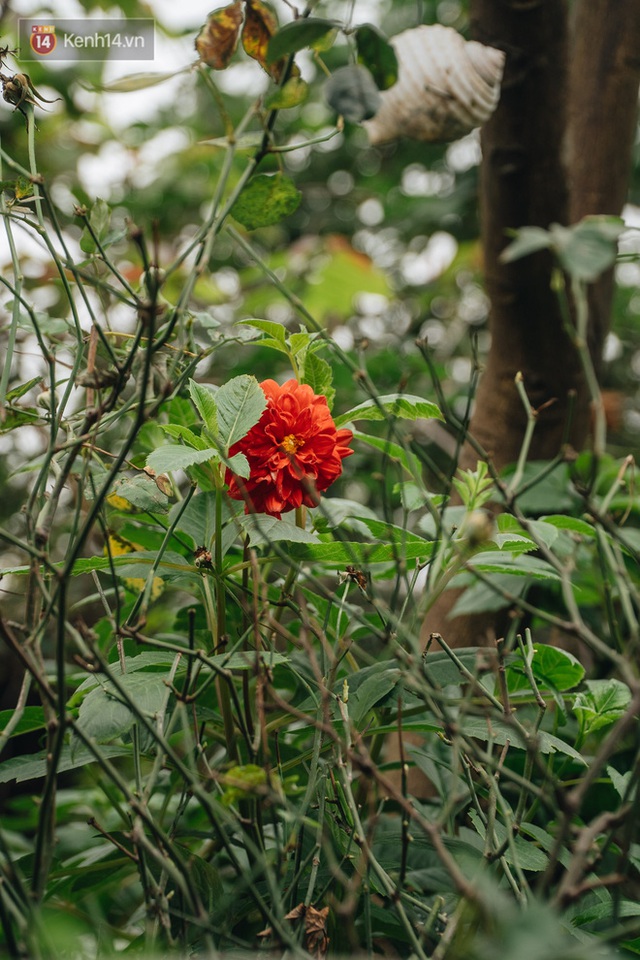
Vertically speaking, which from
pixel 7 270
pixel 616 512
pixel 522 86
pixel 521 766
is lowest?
pixel 521 766

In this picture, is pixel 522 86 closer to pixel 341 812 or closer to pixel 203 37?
pixel 203 37

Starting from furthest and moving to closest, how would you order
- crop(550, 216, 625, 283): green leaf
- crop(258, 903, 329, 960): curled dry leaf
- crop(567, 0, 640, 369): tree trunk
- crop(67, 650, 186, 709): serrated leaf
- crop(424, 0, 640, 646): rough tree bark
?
crop(567, 0, 640, 369): tree trunk
crop(424, 0, 640, 646): rough tree bark
crop(67, 650, 186, 709): serrated leaf
crop(258, 903, 329, 960): curled dry leaf
crop(550, 216, 625, 283): green leaf

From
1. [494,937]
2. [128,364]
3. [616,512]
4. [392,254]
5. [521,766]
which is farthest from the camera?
[392,254]

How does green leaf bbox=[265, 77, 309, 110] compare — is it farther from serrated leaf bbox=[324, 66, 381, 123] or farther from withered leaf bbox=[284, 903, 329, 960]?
withered leaf bbox=[284, 903, 329, 960]

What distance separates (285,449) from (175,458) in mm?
89

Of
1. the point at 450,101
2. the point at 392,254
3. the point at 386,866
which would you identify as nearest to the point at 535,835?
the point at 386,866

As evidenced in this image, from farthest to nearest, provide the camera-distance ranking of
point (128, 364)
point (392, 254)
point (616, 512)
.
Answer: point (392, 254), point (616, 512), point (128, 364)

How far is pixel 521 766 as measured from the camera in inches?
27.3

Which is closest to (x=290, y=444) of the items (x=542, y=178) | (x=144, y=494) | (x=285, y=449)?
(x=285, y=449)

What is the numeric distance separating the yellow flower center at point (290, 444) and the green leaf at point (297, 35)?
0.24 meters

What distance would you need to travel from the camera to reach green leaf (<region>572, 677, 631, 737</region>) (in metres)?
0.59

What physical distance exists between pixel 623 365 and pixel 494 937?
231 centimetres

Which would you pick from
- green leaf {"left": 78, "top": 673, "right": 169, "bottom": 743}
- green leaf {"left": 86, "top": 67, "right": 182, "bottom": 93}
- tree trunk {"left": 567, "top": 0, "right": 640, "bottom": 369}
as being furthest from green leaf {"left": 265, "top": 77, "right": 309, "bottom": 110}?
tree trunk {"left": 567, "top": 0, "right": 640, "bottom": 369}

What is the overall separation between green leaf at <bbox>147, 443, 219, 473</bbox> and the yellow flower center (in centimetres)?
5
